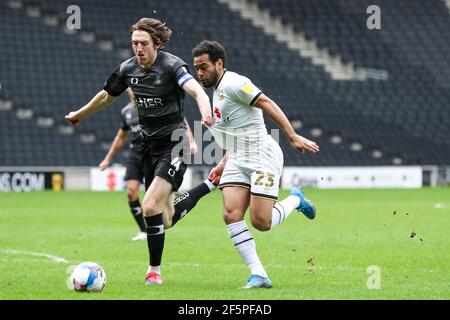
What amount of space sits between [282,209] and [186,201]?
1237 millimetres

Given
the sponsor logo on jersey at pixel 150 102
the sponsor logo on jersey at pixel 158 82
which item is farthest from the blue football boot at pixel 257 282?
the sponsor logo on jersey at pixel 158 82

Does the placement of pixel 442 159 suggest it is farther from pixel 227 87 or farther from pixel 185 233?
pixel 227 87

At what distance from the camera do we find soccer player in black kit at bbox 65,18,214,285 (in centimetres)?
816

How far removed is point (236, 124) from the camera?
8086 mm

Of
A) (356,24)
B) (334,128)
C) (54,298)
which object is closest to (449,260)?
(54,298)

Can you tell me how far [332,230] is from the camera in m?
14.3

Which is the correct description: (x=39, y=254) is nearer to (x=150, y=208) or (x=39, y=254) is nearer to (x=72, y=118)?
(x=72, y=118)

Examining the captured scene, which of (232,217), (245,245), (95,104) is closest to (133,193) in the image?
(95,104)

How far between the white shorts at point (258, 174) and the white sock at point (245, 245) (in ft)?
1.03

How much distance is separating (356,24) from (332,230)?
21567 millimetres

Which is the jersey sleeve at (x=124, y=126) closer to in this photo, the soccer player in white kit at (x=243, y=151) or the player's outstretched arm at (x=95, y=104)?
the player's outstretched arm at (x=95, y=104)

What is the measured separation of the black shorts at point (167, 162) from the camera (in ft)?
→ 27.6

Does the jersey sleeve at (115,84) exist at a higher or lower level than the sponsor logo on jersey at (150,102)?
higher

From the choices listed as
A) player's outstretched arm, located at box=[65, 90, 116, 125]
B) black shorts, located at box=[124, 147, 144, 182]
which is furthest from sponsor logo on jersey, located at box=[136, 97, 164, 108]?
black shorts, located at box=[124, 147, 144, 182]
